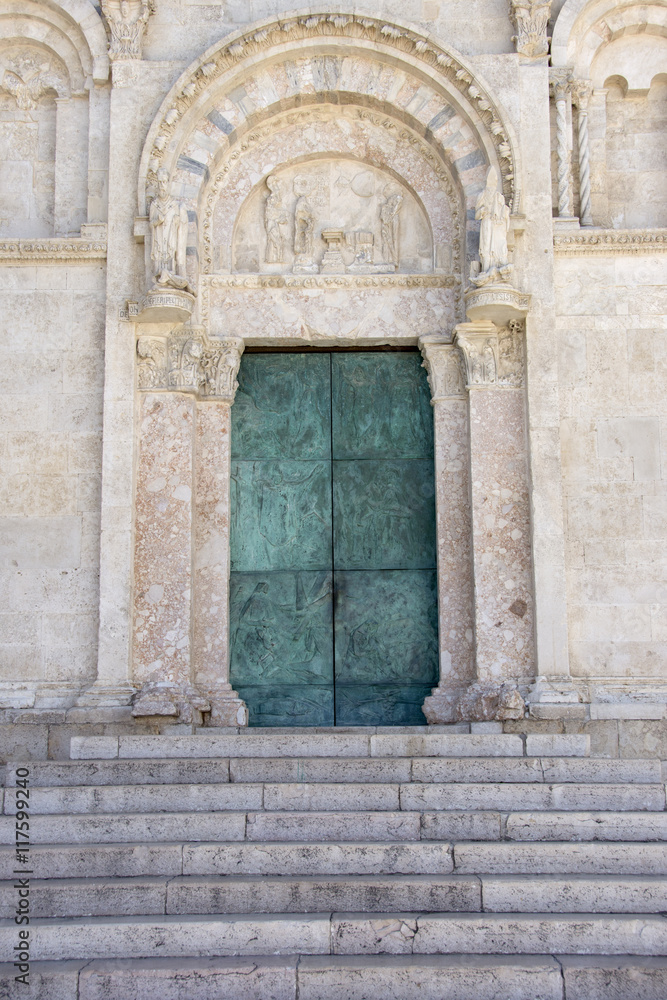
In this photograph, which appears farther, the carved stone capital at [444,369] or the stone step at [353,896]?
the carved stone capital at [444,369]

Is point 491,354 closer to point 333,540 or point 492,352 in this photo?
point 492,352

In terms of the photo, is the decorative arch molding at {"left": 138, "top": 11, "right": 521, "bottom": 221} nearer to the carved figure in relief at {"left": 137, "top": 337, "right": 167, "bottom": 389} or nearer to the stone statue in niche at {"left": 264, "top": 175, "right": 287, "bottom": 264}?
the stone statue in niche at {"left": 264, "top": 175, "right": 287, "bottom": 264}

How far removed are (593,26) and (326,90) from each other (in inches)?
122

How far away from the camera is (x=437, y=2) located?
11297mm

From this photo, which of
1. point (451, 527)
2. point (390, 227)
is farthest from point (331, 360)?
point (451, 527)

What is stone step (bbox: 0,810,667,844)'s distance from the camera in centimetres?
720

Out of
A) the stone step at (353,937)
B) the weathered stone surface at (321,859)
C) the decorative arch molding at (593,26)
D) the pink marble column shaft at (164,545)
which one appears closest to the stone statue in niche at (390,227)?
the decorative arch molding at (593,26)

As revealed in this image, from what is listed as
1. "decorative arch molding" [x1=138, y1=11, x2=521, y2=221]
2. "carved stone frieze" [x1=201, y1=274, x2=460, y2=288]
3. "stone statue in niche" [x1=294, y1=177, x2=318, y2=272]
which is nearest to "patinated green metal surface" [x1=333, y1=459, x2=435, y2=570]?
"carved stone frieze" [x1=201, y1=274, x2=460, y2=288]

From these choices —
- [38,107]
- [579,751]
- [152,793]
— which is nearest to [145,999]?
[152,793]

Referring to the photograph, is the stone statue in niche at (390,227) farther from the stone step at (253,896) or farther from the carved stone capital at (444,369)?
the stone step at (253,896)

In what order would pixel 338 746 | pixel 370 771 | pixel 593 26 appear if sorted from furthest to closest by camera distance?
1. pixel 593 26
2. pixel 338 746
3. pixel 370 771

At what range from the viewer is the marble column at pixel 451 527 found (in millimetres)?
10492

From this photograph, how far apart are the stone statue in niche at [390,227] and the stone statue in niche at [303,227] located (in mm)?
803

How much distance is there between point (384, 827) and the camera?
7211mm
